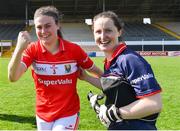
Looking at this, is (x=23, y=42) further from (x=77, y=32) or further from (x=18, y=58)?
(x=77, y=32)

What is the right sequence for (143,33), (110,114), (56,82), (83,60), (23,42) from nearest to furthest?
(110,114)
(23,42)
(56,82)
(83,60)
(143,33)

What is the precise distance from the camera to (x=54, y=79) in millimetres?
3969

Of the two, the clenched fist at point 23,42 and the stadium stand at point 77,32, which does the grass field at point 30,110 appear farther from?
the stadium stand at point 77,32

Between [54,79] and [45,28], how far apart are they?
1.69 ft

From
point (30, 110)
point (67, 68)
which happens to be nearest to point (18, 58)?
point (67, 68)

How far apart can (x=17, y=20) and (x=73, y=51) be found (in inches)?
2192

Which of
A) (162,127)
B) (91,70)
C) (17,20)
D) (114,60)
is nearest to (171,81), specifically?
(162,127)

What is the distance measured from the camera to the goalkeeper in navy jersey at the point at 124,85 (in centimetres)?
275

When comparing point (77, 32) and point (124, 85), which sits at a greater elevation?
point (124, 85)

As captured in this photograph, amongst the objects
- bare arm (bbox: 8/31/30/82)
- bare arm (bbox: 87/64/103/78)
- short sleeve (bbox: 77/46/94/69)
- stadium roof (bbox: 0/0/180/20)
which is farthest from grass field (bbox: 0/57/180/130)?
stadium roof (bbox: 0/0/180/20)

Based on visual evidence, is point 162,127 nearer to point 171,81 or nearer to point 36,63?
point 36,63


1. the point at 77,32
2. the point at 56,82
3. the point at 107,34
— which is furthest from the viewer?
the point at 77,32

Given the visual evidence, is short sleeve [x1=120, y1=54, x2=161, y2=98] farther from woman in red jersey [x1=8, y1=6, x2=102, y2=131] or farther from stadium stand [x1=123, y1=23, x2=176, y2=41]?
stadium stand [x1=123, y1=23, x2=176, y2=41]

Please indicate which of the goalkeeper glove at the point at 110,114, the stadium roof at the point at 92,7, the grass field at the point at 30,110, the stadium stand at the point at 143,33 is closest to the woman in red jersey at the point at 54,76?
the goalkeeper glove at the point at 110,114
